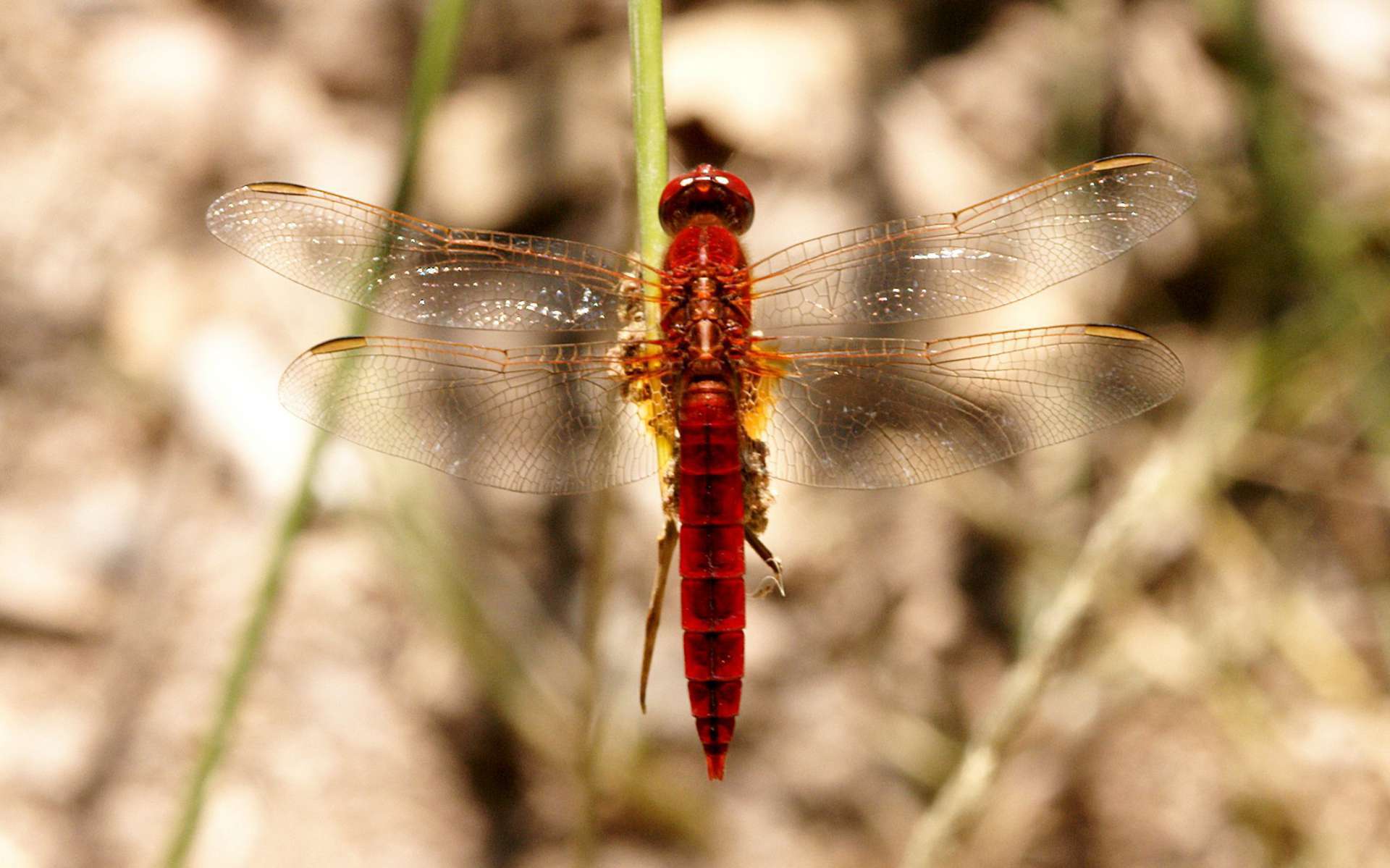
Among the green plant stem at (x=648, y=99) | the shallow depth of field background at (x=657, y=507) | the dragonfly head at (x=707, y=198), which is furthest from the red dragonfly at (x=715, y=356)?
the shallow depth of field background at (x=657, y=507)

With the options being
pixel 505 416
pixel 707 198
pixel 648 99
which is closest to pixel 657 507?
pixel 505 416

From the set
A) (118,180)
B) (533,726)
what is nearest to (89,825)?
(533,726)

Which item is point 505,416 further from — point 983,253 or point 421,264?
point 983,253

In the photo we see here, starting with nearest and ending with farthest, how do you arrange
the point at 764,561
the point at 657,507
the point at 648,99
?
the point at 648,99
the point at 764,561
the point at 657,507

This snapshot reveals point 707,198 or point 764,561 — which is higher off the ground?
point 707,198

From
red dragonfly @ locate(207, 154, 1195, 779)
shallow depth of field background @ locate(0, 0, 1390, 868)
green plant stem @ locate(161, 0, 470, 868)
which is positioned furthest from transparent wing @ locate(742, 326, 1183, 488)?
shallow depth of field background @ locate(0, 0, 1390, 868)

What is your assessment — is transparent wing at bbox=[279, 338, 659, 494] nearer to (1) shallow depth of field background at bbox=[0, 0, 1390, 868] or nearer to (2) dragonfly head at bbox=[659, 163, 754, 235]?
(2) dragonfly head at bbox=[659, 163, 754, 235]

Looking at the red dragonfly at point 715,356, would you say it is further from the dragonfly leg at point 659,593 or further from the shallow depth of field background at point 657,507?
the shallow depth of field background at point 657,507

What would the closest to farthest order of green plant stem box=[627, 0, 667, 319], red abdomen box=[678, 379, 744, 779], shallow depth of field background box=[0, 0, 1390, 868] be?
green plant stem box=[627, 0, 667, 319] < red abdomen box=[678, 379, 744, 779] < shallow depth of field background box=[0, 0, 1390, 868]
